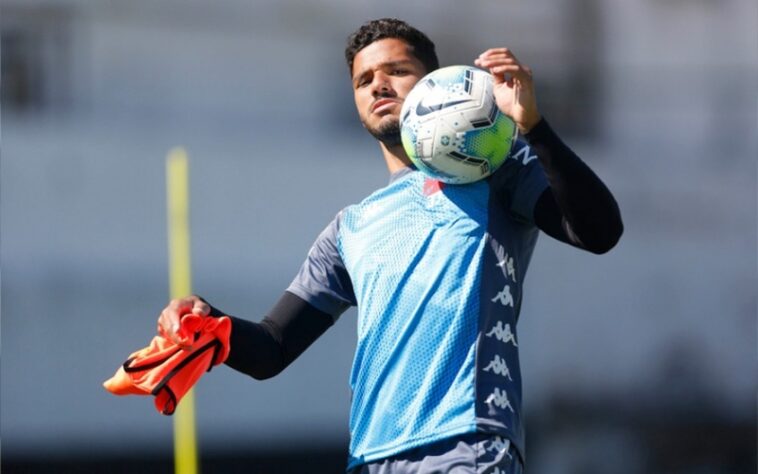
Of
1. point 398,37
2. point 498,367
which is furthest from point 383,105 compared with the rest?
point 498,367

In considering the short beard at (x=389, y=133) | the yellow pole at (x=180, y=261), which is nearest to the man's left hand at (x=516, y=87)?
the short beard at (x=389, y=133)

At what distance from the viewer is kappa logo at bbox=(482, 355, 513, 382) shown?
2.76 m

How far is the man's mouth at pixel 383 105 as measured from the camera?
311 centimetres

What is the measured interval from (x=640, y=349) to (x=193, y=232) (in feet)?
9.40

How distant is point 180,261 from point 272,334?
3.99 m

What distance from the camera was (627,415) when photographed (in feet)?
26.3

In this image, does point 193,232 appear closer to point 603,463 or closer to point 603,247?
point 603,463

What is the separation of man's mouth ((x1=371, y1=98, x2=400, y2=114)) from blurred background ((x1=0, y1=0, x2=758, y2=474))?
4.04m

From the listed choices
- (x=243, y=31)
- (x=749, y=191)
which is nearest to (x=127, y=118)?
(x=243, y=31)

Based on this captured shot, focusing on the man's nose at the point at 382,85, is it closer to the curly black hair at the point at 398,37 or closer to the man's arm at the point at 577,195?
the curly black hair at the point at 398,37

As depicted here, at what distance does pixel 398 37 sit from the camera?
3.25 meters

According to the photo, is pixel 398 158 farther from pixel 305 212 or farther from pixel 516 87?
pixel 305 212

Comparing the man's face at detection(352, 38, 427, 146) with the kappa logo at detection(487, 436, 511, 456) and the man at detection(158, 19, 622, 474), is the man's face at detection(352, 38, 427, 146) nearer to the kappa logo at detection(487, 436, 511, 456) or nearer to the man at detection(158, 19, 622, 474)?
the man at detection(158, 19, 622, 474)

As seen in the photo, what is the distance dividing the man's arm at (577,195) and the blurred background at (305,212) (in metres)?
4.48
